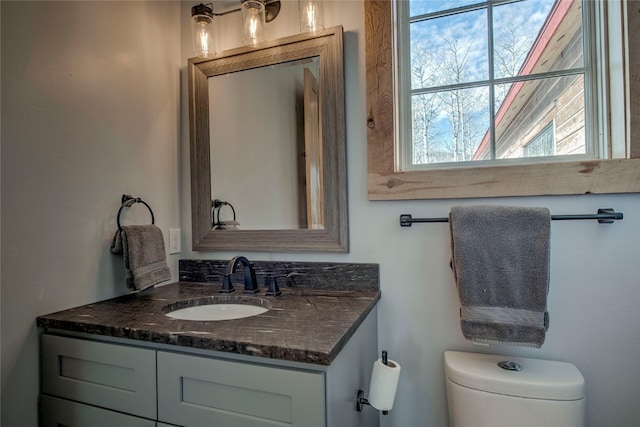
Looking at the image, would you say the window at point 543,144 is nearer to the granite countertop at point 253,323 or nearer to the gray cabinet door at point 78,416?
the granite countertop at point 253,323

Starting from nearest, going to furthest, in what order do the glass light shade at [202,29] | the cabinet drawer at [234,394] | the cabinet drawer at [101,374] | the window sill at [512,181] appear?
the cabinet drawer at [234,394] → the cabinet drawer at [101,374] → the window sill at [512,181] → the glass light shade at [202,29]

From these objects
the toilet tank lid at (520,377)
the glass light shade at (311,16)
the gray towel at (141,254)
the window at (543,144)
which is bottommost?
the toilet tank lid at (520,377)

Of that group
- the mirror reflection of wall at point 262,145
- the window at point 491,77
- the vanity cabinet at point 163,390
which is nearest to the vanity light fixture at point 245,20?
the mirror reflection of wall at point 262,145

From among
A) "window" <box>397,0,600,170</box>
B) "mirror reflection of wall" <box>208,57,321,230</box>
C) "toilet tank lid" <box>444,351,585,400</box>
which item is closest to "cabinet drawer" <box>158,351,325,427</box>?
"toilet tank lid" <box>444,351,585,400</box>

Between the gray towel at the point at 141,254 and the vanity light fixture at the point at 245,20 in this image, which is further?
the vanity light fixture at the point at 245,20

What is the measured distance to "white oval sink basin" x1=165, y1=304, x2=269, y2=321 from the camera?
1.17 metres

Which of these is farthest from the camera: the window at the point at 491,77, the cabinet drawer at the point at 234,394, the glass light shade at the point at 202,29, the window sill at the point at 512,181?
the glass light shade at the point at 202,29

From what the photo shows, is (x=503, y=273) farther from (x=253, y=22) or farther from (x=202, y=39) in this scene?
(x=202, y=39)

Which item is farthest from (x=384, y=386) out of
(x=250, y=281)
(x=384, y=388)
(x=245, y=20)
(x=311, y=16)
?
(x=245, y=20)

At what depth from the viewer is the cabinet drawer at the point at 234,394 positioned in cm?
71

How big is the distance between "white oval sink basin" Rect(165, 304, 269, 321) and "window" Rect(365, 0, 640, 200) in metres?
0.62

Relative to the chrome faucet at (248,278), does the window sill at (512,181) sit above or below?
above

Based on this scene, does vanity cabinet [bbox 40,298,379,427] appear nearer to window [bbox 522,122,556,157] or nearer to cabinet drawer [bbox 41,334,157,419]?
cabinet drawer [bbox 41,334,157,419]

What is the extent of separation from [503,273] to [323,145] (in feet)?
2.53
